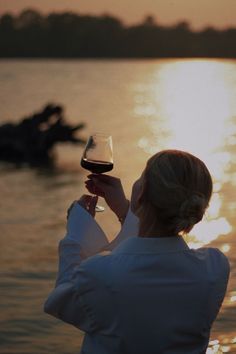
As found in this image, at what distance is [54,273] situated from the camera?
24.4 ft

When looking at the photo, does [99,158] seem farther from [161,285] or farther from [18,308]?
[18,308]

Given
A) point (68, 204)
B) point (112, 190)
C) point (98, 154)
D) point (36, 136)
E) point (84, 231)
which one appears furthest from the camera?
point (36, 136)

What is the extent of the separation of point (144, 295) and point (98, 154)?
0.75 m

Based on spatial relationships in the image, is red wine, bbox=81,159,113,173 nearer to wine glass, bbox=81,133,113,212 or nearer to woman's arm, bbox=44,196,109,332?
wine glass, bbox=81,133,113,212

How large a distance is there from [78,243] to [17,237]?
6.38 metres

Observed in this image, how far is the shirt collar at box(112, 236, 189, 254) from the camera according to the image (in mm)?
2639

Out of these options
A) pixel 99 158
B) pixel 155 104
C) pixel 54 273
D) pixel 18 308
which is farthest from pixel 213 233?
pixel 155 104

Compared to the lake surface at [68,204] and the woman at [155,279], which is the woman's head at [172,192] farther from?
the lake surface at [68,204]

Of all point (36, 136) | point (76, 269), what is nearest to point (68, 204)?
point (36, 136)

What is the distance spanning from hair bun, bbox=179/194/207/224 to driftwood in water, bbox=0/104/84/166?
13.3m

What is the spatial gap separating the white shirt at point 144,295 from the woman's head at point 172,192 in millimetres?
72

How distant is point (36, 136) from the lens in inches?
640

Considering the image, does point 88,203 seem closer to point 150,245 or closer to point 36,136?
point 150,245

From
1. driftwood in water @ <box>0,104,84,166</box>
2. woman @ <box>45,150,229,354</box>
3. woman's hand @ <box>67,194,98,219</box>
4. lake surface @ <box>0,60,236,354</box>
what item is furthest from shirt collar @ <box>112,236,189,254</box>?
driftwood in water @ <box>0,104,84,166</box>
